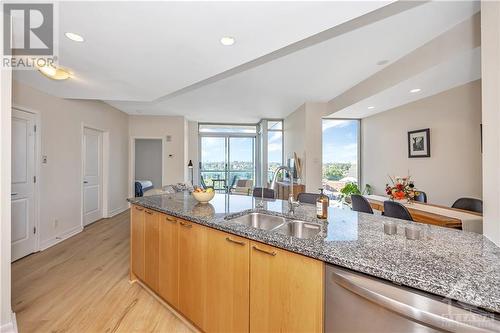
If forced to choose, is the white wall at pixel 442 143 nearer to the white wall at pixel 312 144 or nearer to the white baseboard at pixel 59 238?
the white wall at pixel 312 144

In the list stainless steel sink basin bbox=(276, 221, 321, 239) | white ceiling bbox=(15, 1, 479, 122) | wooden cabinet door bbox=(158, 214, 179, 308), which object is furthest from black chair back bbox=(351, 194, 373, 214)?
wooden cabinet door bbox=(158, 214, 179, 308)

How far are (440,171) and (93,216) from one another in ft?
21.9

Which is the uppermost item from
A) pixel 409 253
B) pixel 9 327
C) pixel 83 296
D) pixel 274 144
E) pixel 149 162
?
pixel 274 144

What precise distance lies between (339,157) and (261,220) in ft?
14.3

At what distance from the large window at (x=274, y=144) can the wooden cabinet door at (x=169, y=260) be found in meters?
5.15

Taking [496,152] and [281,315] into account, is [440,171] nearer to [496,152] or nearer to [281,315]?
[496,152]

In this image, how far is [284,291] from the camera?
3.75ft

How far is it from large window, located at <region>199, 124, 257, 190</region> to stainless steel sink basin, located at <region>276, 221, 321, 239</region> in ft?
19.5

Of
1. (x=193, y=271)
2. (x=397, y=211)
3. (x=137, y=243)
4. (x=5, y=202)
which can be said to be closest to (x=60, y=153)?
(x=5, y=202)

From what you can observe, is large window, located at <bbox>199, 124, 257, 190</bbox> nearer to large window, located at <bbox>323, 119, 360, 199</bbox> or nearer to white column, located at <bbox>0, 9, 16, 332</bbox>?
large window, located at <bbox>323, 119, 360, 199</bbox>

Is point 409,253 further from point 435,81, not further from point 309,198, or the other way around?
point 435,81

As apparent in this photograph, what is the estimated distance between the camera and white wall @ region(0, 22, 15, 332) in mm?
1539

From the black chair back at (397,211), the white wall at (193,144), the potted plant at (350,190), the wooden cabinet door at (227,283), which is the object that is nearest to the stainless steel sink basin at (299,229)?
the wooden cabinet door at (227,283)

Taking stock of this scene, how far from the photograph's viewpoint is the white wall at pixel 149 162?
8.01 metres
